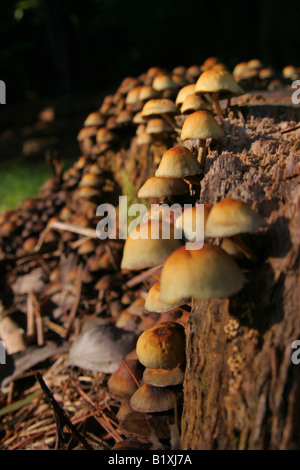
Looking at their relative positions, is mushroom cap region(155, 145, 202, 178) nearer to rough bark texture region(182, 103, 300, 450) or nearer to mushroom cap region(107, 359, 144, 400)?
rough bark texture region(182, 103, 300, 450)

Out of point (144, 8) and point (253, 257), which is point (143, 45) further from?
point (253, 257)

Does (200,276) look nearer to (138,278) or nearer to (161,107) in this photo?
(161,107)

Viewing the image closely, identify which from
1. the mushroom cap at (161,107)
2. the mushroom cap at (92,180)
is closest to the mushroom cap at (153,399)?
the mushroom cap at (161,107)

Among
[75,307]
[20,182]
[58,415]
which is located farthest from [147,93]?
[20,182]

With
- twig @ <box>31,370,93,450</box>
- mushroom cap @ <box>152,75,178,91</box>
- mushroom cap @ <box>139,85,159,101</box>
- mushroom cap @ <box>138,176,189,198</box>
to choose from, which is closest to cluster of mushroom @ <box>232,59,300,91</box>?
mushroom cap @ <box>152,75,178,91</box>

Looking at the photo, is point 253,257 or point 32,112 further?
point 32,112
